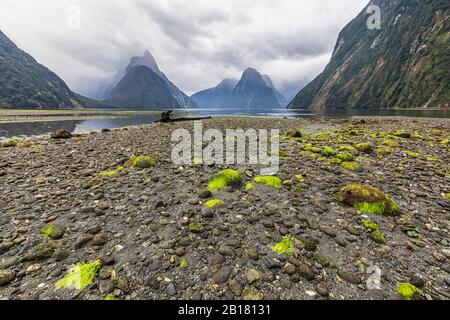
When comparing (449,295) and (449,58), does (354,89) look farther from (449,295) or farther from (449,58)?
(449,295)

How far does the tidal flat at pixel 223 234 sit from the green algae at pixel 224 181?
0.05m

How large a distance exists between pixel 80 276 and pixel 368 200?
8014 mm

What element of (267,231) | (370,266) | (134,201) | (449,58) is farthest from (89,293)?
(449,58)

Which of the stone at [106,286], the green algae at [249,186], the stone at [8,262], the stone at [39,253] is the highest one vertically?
the green algae at [249,186]

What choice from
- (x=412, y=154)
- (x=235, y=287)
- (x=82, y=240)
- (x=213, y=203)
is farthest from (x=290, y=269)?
(x=412, y=154)

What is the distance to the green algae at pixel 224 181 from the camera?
8.46m

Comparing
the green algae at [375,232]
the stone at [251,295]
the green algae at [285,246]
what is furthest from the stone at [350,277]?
the stone at [251,295]

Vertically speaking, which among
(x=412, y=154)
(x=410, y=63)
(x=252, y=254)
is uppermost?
(x=410, y=63)

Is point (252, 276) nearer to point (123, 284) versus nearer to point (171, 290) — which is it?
point (171, 290)

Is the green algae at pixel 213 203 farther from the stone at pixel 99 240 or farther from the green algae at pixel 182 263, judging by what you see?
the stone at pixel 99 240

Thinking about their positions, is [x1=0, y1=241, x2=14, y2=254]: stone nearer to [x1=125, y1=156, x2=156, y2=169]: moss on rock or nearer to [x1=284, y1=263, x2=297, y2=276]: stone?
[x1=125, y1=156, x2=156, y2=169]: moss on rock

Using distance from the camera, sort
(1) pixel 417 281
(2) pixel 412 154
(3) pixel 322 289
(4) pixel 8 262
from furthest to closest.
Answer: (2) pixel 412 154 → (4) pixel 8 262 → (1) pixel 417 281 → (3) pixel 322 289

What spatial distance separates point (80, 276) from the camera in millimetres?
4191
